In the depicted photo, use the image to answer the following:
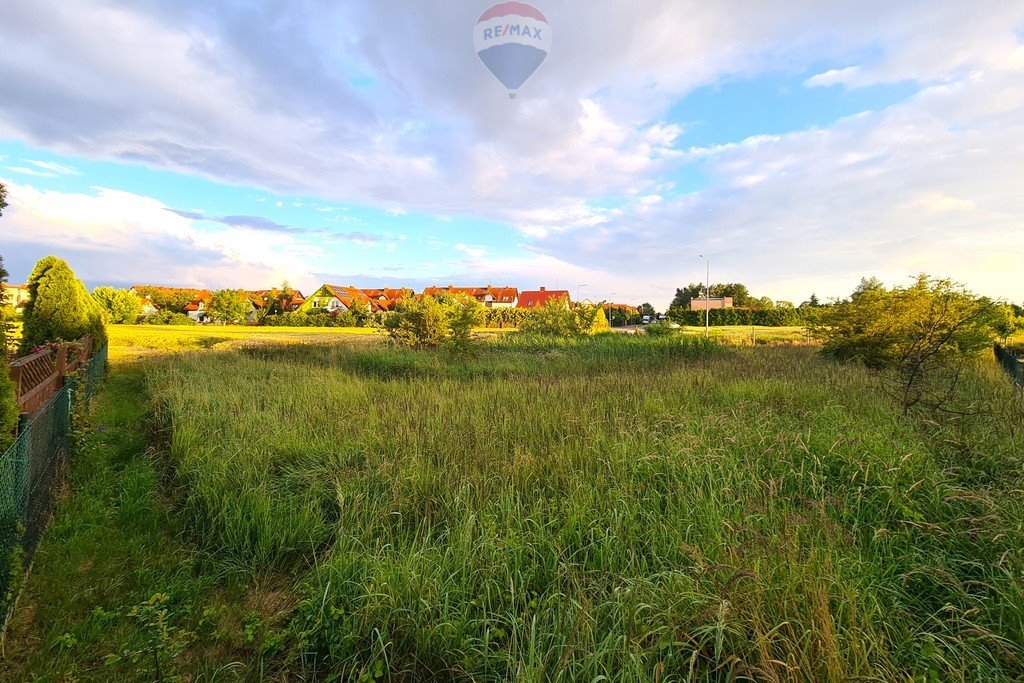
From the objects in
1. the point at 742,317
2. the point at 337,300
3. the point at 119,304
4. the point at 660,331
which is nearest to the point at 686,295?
the point at 742,317

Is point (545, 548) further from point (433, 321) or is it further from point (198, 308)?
point (198, 308)

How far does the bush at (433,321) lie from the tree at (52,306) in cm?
877

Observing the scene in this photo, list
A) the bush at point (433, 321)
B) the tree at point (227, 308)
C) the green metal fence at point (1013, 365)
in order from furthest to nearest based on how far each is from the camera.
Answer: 1. the tree at point (227, 308)
2. the bush at point (433, 321)
3. the green metal fence at point (1013, 365)

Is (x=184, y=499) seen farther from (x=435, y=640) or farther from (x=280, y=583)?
(x=435, y=640)

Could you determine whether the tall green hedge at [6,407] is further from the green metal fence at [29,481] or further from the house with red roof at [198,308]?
the house with red roof at [198,308]

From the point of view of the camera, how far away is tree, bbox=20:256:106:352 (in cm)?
1174

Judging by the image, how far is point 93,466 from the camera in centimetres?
556

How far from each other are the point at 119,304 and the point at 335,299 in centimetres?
2589

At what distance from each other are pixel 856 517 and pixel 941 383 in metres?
7.34

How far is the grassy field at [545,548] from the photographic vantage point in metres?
2.38

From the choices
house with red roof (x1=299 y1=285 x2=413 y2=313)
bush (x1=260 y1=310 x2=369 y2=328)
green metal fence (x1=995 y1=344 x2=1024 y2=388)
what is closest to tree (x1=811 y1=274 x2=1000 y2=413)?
green metal fence (x1=995 y1=344 x2=1024 y2=388)

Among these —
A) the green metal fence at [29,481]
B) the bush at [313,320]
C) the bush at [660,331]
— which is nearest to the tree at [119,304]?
the bush at [313,320]

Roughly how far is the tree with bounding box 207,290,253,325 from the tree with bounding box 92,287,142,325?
8246 millimetres

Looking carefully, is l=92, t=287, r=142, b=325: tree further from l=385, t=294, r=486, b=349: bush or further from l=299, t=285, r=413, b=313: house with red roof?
l=385, t=294, r=486, b=349: bush
